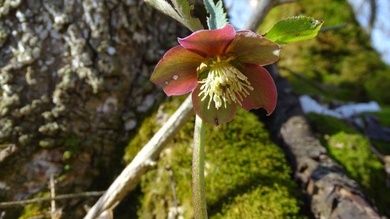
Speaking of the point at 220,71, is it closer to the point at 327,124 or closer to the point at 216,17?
the point at 216,17

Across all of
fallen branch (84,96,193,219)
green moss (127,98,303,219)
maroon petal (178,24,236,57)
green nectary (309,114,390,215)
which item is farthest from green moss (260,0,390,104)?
maroon petal (178,24,236,57)

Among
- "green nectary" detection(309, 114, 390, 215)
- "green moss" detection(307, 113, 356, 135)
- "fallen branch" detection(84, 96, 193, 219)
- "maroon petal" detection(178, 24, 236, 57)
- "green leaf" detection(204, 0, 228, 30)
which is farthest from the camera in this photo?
"green moss" detection(307, 113, 356, 135)

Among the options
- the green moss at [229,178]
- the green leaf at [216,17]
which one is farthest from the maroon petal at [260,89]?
the green moss at [229,178]

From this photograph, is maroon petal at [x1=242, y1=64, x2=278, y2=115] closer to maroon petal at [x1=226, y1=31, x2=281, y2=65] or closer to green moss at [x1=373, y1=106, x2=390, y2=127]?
maroon petal at [x1=226, y1=31, x2=281, y2=65]

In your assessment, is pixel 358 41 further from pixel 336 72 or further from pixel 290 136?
pixel 290 136

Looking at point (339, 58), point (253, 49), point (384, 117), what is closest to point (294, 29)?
point (253, 49)

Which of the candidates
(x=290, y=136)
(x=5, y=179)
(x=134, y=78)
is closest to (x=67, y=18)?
(x=134, y=78)

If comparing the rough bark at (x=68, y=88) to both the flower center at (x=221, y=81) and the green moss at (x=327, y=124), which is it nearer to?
the flower center at (x=221, y=81)
